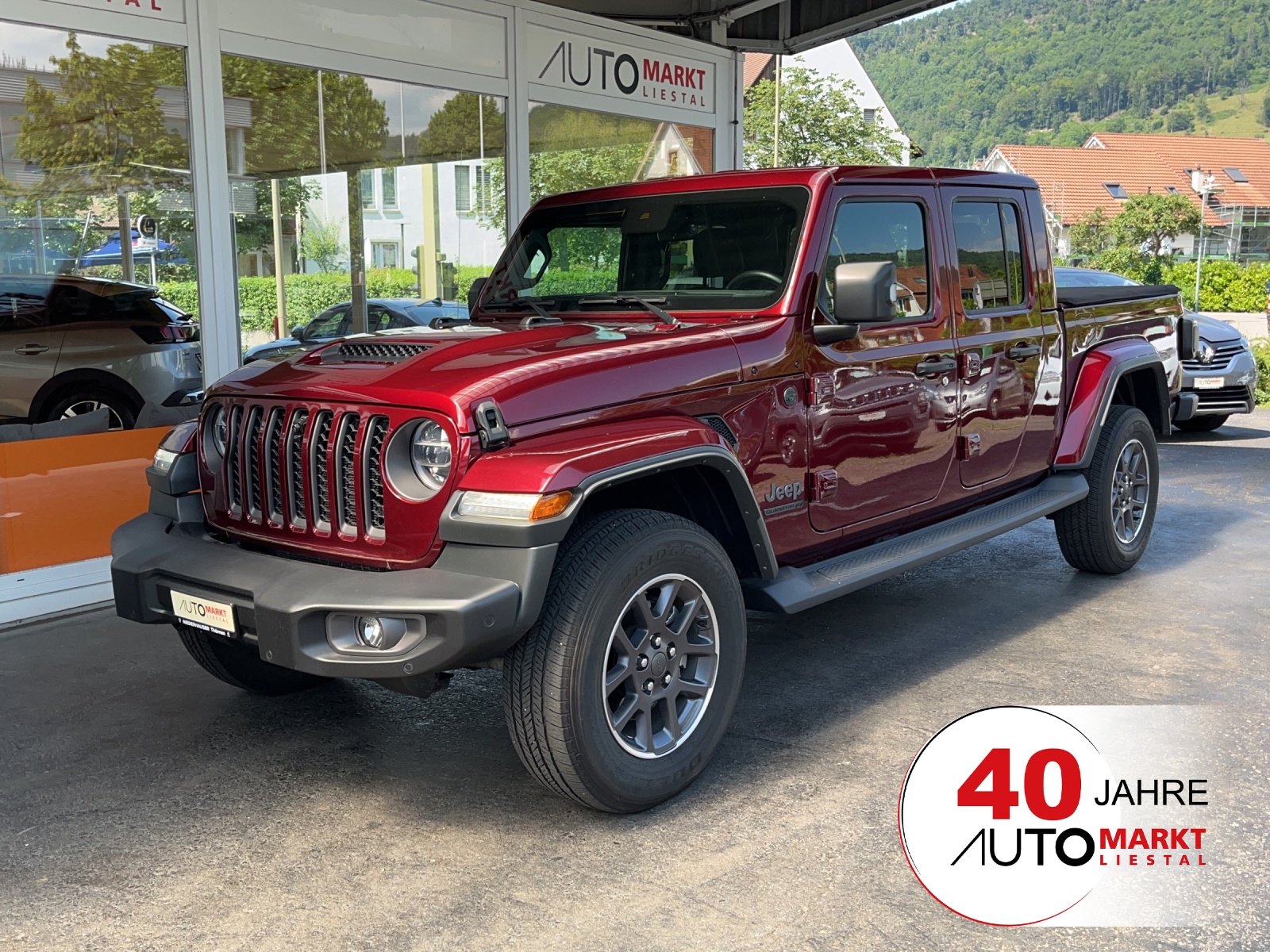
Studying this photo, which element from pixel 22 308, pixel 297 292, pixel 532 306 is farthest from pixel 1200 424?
pixel 22 308

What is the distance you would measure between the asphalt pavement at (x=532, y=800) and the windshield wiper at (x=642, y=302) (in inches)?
58.1

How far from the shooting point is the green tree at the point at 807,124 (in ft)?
143

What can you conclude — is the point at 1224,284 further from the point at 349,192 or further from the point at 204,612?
the point at 204,612

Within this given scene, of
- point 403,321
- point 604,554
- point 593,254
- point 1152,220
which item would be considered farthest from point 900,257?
point 1152,220

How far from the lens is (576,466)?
3258mm

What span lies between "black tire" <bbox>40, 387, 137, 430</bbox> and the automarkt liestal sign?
3.78 metres

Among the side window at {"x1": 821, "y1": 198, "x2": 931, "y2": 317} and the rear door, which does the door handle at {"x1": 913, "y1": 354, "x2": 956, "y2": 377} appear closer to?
the side window at {"x1": 821, "y1": 198, "x2": 931, "y2": 317}

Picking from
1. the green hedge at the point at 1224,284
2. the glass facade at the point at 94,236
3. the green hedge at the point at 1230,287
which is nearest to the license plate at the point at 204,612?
the glass facade at the point at 94,236

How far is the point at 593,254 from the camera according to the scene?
196 inches

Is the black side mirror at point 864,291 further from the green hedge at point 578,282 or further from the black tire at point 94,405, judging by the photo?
the black tire at point 94,405

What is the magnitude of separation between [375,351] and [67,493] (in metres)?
3.05

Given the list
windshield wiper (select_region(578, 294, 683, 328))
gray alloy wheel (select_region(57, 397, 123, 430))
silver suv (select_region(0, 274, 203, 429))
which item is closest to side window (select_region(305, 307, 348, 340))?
Result: silver suv (select_region(0, 274, 203, 429))

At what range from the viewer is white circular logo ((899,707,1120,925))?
3107mm

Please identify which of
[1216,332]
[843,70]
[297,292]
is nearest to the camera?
[297,292]
